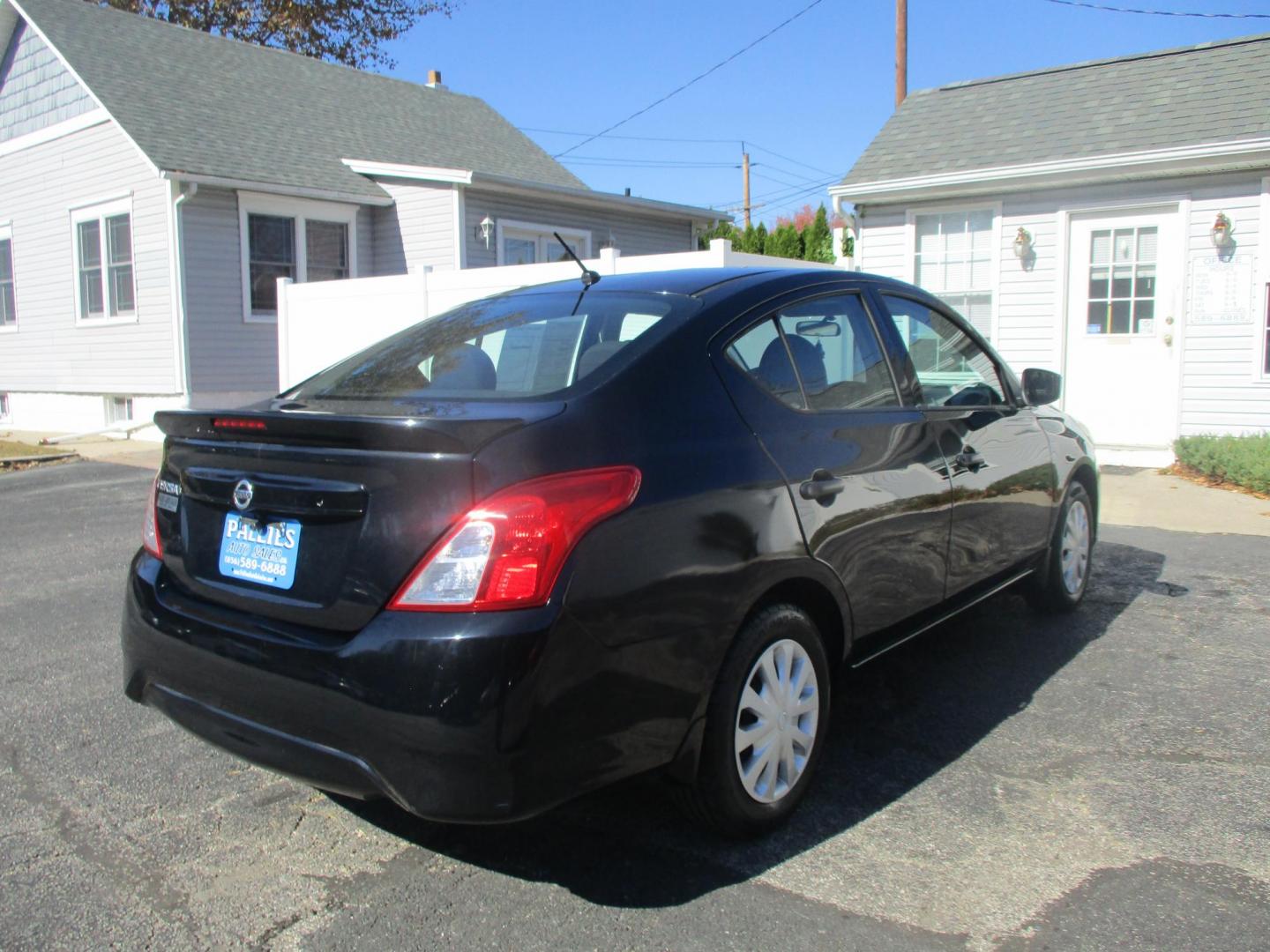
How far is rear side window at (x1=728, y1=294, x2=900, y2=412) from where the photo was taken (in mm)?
3234

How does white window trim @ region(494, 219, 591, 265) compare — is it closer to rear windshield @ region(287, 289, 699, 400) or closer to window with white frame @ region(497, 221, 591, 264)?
window with white frame @ region(497, 221, 591, 264)

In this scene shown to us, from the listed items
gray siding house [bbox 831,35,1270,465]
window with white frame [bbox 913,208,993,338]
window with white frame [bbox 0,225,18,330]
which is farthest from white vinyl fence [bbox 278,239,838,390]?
window with white frame [bbox 0,225,18,330]

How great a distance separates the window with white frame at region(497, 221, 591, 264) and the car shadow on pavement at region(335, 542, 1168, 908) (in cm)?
1177

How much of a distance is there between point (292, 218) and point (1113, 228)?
10693 mm

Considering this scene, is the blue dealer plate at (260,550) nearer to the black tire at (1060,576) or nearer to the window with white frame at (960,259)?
the black tire at (1060,576)

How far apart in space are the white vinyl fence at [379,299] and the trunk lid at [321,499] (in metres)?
6.10

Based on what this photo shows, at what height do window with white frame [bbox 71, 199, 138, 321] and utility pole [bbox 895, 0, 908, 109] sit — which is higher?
utility pole [bbox 895, 0, 908, 109]

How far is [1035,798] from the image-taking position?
3.25 m

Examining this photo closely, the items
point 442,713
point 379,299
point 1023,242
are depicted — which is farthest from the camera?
point 379,299

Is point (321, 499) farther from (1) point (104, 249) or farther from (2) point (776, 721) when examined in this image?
(1) point (104, 249)

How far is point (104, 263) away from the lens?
Result: 50.2 ft

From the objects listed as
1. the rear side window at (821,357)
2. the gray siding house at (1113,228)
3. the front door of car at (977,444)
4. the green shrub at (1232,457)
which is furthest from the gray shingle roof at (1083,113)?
the rear side window at (821,357)

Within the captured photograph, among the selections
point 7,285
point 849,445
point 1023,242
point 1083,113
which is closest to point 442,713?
point 849,445

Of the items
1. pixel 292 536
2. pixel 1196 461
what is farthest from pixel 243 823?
pixel 1196 461
